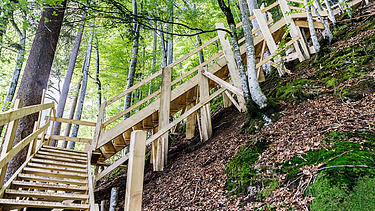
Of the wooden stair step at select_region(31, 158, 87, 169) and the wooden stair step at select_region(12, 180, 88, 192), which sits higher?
the wooden stair step at select_region(31, 158, 87, 169)

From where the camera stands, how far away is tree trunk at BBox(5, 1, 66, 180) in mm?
4867

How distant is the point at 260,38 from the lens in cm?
666

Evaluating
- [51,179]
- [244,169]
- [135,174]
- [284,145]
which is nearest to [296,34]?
[284,145]

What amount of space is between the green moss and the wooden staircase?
2.14 m

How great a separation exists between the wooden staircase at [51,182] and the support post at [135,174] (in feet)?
6.69

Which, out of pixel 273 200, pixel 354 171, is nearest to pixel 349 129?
pixel 354 171

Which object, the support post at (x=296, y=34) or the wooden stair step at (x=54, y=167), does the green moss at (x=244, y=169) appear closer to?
the wooden stair step at (x=54, y=167)

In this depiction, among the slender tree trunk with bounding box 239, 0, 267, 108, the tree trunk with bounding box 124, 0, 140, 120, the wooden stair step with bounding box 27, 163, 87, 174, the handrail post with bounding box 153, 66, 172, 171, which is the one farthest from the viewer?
the tree trunk with bounding box 124, 0, 140, 120

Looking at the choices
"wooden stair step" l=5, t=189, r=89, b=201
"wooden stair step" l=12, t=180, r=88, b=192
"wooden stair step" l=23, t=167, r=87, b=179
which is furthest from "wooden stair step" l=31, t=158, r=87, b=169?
"wooden stair step" l=5, t=189, r=89, b=201

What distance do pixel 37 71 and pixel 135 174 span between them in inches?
215

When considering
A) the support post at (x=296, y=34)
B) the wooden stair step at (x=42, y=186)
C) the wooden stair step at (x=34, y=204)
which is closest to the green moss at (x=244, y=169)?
the wooden stair step at (x=34, y=204)

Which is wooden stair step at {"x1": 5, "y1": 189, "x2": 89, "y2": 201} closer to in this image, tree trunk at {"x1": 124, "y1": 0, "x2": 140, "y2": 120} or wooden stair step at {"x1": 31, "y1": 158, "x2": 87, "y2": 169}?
wooden stair step at {"x1": 31, "y1": 158, "x2": 87, "y2": 169}

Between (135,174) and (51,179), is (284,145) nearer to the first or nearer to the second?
(135,174)

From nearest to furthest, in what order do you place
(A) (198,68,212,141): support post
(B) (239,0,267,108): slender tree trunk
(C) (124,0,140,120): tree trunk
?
(B) (239,0,267,108): slender tree trunk, (A) (198,68,212,141): support post, (C) (124,0,140,120): tree trunk
